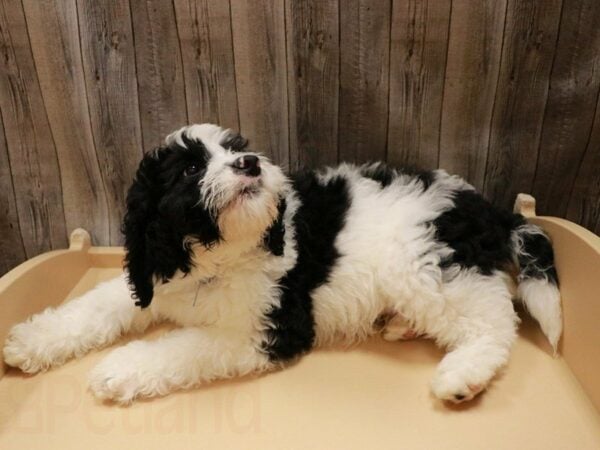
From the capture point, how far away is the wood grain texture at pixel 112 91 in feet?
6.14

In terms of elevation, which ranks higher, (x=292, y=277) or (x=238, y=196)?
(x=238, y=196)

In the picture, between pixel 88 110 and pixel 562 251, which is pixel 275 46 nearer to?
pixel 88 110

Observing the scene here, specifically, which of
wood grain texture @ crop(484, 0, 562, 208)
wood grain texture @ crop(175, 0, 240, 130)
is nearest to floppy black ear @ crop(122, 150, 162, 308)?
wood grain texture @ crop(175, 0, 240, 130)

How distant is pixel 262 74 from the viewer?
1.94m

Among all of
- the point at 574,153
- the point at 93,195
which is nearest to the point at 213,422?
the point at 93,195

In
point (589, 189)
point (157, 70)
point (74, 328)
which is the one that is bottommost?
point (74, 328)

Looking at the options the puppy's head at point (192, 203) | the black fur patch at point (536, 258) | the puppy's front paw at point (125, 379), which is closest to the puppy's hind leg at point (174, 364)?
the puppy's front paw at point (125, 379)

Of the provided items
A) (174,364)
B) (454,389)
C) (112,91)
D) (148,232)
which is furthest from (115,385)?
(112,91)

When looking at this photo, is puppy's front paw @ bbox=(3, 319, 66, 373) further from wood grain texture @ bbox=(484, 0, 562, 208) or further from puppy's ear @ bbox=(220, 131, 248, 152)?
wood grain texture @ bbox=(484, 0, 562, 208)

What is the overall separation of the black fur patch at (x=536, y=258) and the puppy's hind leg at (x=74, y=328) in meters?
1.36

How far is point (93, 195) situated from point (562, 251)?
188 cm

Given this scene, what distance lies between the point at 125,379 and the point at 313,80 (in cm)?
125

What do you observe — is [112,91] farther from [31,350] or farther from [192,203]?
[31,350]

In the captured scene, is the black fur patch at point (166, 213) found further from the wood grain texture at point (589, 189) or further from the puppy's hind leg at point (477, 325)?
the wood grain texture at point (589, 189)
